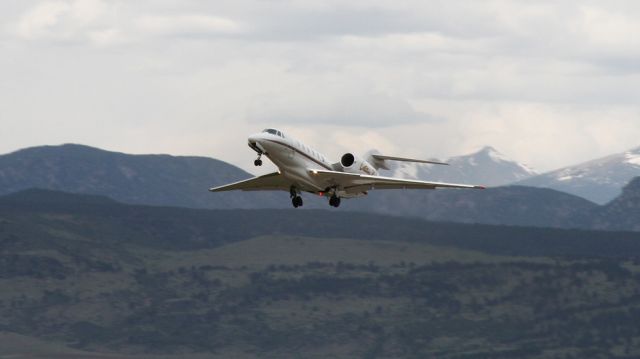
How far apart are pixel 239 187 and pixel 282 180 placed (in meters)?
Answer: 6.32

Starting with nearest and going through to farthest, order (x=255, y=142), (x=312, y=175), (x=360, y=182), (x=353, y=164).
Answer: (x=255, y=142)
(x=312, y=175)
(x=360, y=182)
(x=353, y=164)

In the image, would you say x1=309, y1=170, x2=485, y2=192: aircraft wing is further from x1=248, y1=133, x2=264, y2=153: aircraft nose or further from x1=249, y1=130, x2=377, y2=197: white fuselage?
x1=248, y1=133, x2=264, y2=153: aircraft nose

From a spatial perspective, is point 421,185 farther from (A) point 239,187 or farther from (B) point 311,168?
(A) point 239,187

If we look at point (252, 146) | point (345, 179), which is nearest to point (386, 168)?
point (345, 179)

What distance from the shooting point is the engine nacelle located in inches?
4021

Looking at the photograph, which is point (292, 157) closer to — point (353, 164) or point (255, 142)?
point (255, 142)

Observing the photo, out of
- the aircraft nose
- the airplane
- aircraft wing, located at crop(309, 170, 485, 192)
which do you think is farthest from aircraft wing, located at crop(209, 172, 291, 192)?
the aircraft nose

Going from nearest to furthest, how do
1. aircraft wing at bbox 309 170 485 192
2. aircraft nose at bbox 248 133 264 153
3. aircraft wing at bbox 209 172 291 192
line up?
aircraft nose at bbox 248 133 264 153 → aircraft wing at bbox 309 170 485 192 → aircraft wing at bbox 209 172 291 192

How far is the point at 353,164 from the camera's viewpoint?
336ft

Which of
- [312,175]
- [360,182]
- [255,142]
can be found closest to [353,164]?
[360,182]

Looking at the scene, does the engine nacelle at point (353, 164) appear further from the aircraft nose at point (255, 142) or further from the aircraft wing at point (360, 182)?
the aircraft nose at point (255, 142)

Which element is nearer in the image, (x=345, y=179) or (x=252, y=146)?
(x=252, y=146)

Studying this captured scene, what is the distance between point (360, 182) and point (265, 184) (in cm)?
763

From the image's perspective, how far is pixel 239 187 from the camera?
105375 millimetres
